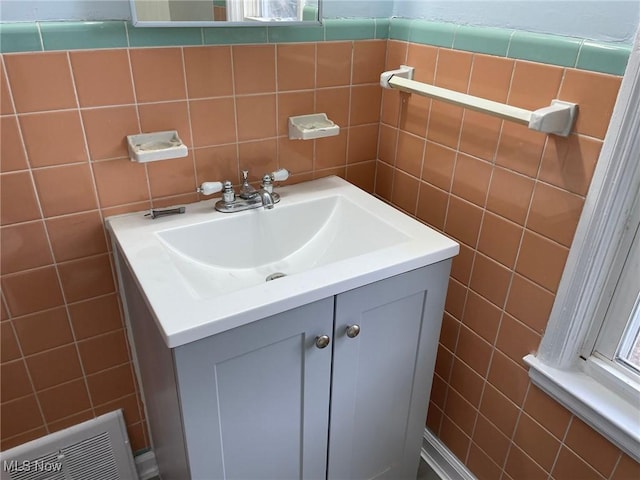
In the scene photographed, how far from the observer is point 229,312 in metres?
0.86

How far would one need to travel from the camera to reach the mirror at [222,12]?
1.03 meters

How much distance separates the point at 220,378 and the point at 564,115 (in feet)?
2.80

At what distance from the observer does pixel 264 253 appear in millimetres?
1285

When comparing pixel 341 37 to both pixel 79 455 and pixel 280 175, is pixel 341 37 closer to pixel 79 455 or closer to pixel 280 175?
pixel 280 175

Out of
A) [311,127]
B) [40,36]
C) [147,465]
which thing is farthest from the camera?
[147,465]

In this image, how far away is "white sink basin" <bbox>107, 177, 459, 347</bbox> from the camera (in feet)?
2.92

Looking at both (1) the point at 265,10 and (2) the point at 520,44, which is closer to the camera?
(2) the point at 520,44

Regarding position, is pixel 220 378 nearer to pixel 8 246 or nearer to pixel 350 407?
pixel 350 407

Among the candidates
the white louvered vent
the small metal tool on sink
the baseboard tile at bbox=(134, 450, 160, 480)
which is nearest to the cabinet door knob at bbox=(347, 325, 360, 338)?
the small metal tool on sink

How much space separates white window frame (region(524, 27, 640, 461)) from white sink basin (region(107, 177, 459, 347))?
277 mm

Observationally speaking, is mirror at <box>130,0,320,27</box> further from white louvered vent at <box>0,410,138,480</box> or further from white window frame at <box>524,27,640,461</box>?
white louvered vent at <box>0,410,138,480</box>

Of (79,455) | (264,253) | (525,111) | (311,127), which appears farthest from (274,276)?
(79,455)

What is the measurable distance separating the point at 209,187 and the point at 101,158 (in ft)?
0.83

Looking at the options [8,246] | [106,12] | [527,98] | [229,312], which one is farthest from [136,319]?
[527,98]
